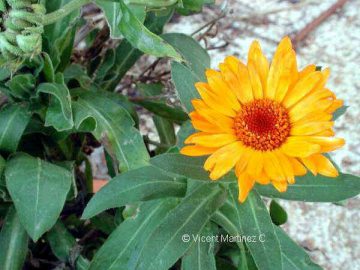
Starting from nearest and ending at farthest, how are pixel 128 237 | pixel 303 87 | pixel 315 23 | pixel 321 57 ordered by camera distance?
pixel 303 87 < pixel 128 237 < pixel 321 57 < pixel 315 23

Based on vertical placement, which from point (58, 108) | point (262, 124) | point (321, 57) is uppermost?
point (321, 57)

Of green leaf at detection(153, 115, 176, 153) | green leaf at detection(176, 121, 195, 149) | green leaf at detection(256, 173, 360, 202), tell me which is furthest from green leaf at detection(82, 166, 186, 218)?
green leaf at detection(153, 115, 176, 153)

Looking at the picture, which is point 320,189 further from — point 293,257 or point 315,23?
point 315,23

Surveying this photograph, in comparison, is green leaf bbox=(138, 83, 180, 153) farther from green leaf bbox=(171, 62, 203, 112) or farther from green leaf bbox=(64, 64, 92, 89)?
green leaf bbox=(171, 62, 203, 112)

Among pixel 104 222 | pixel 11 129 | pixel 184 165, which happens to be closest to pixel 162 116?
pixel 104 222

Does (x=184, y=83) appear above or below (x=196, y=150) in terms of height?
above

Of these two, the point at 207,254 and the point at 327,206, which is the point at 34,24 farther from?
the point at 327,206
